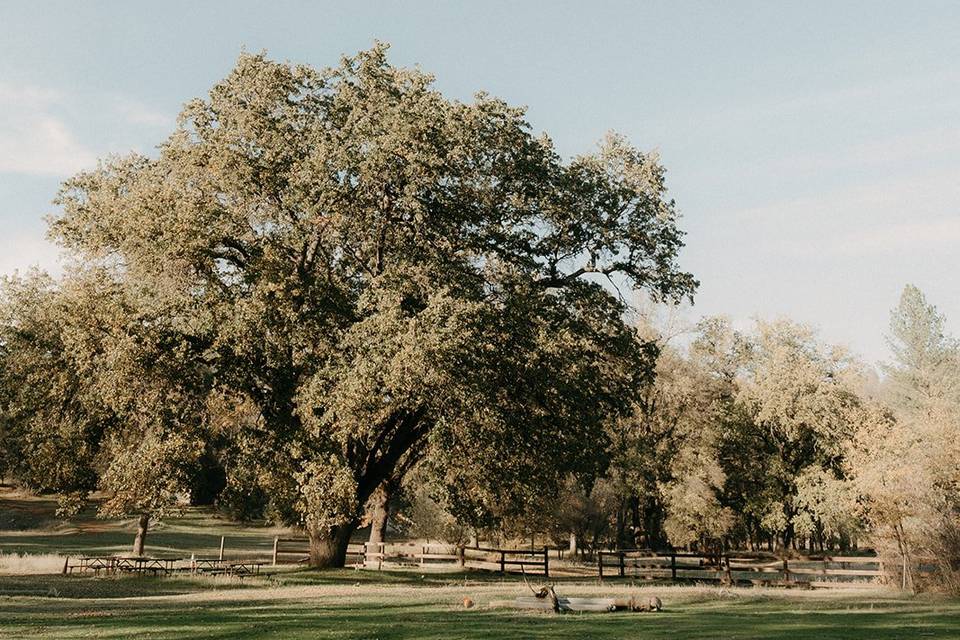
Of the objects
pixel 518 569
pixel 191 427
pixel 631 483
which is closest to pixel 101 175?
pixel 191 427

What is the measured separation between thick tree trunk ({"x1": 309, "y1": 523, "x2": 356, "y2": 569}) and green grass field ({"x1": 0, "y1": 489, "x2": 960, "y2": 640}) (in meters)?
1.60

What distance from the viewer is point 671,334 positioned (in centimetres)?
5512

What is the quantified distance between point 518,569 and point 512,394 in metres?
13.8

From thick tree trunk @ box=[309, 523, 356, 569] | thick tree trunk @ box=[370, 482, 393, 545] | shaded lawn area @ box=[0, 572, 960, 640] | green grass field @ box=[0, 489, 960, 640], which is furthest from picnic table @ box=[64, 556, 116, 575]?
thick tree trunk @ box=[370, 482, 393, 545]

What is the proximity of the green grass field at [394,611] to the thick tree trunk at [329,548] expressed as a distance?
160 cm

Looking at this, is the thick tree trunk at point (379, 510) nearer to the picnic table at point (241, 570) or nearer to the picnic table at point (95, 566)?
the picnic table at point (241, 570)

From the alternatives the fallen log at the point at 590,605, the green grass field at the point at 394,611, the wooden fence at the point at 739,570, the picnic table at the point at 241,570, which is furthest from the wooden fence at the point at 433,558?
the fallen log at the point at 590,605

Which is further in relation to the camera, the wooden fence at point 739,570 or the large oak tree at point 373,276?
the wooden fence at point 739,570

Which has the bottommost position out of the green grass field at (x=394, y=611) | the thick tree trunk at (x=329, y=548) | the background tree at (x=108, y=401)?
the green grass field at (x=394, y=611)

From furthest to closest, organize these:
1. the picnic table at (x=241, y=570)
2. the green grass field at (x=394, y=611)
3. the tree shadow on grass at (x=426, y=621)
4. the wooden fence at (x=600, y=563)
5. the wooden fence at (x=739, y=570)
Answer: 1. the wooden fence at (x=600, y=563)
2. the wooden fence at (x=739, y=570)
3. the picnic table at (x=241, y=570)
4. the green grass field at (x=394, y=611)
5. the tree shadow on grass at (x=426, y=621)

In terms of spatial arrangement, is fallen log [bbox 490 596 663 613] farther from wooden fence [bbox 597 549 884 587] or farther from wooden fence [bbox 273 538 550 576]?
wooden fence [bbox 273 538 550 576]

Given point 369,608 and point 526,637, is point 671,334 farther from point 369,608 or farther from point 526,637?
point 526,637

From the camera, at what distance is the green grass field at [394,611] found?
14.7 metres

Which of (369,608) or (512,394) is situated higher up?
(512,394)
